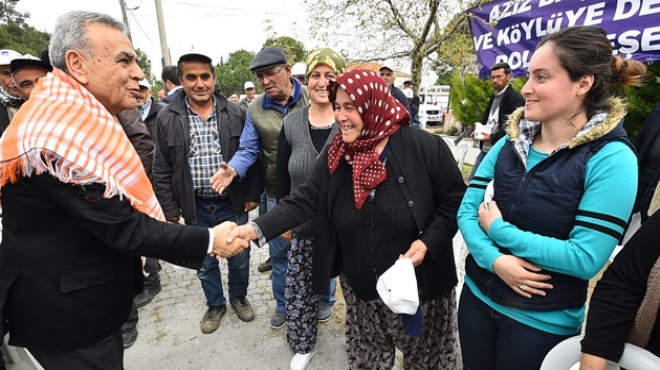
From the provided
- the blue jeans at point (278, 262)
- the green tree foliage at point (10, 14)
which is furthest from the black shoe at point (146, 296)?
the green tree foliage at point (10, 14)

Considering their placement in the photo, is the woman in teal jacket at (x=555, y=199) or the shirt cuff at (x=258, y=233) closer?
the woman in teal jacket at (x=555, y=199)

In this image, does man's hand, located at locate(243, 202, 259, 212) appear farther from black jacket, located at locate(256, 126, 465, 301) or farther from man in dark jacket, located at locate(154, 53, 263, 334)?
black jacket, located at locate(256, 126, 465, 301)

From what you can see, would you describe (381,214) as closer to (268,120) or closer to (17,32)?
(268,120)

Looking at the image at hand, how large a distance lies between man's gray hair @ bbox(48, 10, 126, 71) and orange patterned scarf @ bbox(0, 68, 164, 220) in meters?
0.08

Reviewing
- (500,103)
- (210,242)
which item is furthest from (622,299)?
(500,103)

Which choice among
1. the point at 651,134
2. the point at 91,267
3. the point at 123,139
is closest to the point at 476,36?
the point at 651,134

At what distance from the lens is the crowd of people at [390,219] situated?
4.27 ft

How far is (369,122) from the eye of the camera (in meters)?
1.82

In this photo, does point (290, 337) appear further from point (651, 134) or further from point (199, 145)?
point (651, 134)

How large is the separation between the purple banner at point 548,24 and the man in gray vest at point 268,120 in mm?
2500

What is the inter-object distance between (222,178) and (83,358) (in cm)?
145

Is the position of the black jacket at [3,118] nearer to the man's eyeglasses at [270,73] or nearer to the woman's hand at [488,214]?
the man's eyeglasses at [270,73]

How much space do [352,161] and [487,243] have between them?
758mm

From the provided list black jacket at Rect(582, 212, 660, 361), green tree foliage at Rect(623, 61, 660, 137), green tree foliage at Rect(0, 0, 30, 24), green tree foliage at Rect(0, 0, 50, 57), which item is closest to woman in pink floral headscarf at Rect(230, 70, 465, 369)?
black jacket at Rect(582, 212, 660, 361)
